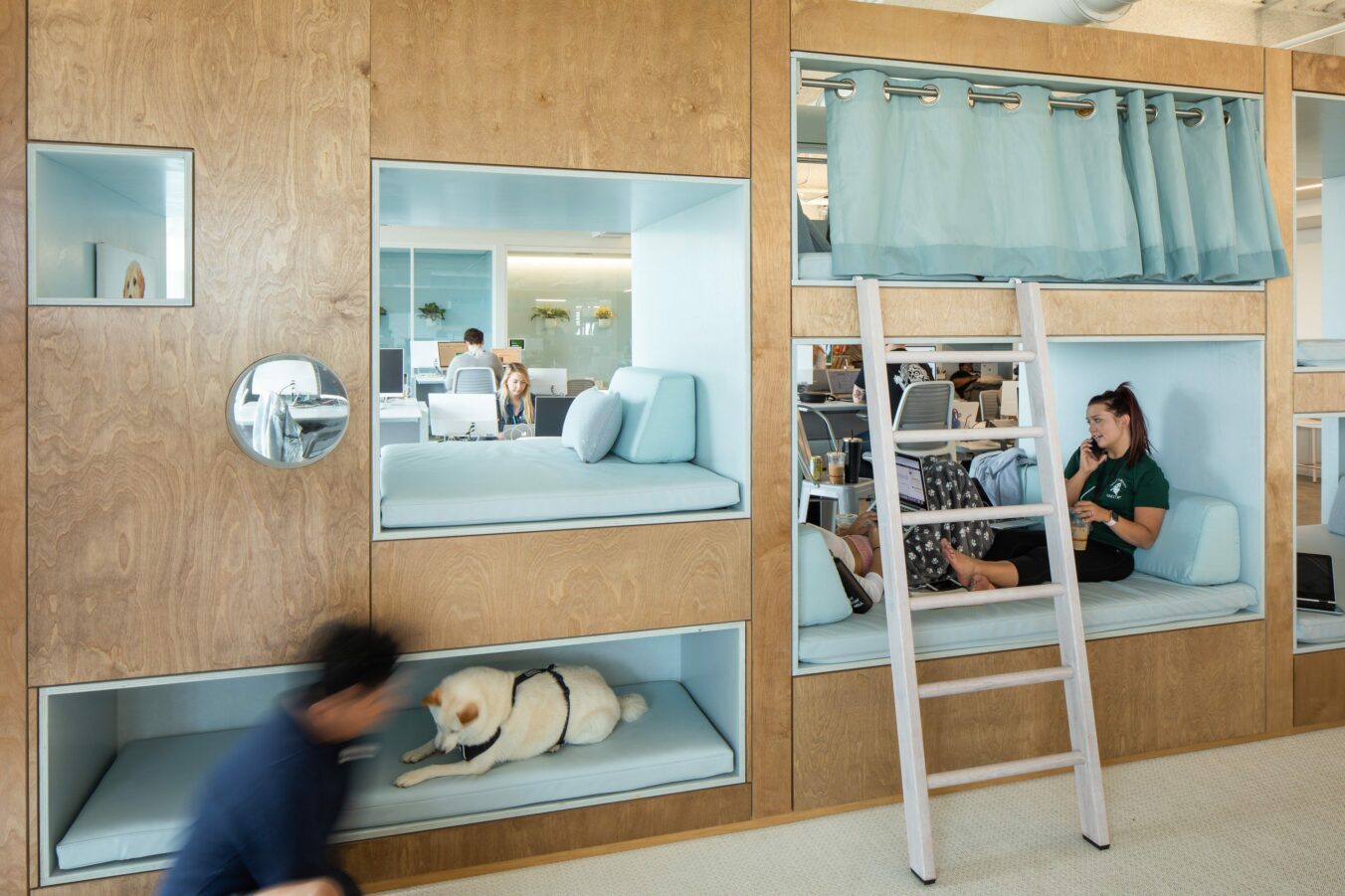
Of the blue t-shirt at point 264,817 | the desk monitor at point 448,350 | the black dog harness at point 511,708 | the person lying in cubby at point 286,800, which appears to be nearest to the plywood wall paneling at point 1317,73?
the black dog harness at point 511,708

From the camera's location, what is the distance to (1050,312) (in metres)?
3.28

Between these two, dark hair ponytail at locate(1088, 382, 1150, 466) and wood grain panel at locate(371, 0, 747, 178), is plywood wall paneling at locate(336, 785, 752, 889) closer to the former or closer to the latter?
wood grain panel at locate(371, 0, 747, 178)

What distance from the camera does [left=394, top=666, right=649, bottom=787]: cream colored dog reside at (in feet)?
9.42

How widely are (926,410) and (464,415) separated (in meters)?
3.36

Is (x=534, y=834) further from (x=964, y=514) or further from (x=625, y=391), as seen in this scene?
(x=625, y=391)

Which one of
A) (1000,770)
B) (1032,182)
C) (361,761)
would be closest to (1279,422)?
(1032,182)

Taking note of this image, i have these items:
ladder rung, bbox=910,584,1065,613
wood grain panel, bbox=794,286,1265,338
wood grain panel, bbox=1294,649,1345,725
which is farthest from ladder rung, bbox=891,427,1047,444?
wood grain panel, bbox=1294,649,1345,725

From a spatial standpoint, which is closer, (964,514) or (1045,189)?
(964,514)

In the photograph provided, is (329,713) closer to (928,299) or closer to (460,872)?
(460,872)

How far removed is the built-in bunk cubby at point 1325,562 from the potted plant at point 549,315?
923 centimetres

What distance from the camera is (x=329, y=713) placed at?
5.98 feet

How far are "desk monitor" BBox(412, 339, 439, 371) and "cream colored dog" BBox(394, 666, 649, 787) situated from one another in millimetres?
9444

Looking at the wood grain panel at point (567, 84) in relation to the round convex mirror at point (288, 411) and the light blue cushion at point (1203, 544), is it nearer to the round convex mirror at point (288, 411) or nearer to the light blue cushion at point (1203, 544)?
the round convex mirror at point (288, 411)

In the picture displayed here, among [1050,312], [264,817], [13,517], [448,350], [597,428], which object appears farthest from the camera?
[448,350]
